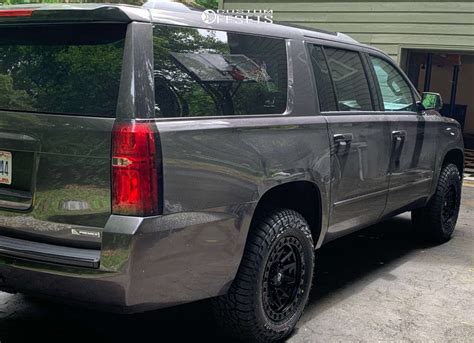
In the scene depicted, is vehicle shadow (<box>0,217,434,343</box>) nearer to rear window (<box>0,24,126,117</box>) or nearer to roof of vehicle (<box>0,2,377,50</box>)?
rear window (<box>0,24,126,117</box>)

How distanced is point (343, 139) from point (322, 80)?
42cm

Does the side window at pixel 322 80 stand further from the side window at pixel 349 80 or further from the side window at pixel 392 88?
the side window at pixel 392 88

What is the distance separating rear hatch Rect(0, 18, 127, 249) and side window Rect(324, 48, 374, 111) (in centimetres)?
184

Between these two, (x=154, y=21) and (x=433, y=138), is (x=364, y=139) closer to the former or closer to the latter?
(x=433, y=138)

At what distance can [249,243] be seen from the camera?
3201 mm

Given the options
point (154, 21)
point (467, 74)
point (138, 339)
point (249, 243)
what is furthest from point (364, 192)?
point (467, 74)

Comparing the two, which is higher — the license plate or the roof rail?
the roof rail

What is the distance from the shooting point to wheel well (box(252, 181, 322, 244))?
3376 mm

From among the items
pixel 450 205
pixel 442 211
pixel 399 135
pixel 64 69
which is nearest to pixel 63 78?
pixel 64 69

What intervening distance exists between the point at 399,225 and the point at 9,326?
4.43 m

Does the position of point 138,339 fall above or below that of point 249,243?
below

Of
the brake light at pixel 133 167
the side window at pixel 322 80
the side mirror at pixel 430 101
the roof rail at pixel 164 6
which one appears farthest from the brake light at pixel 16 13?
the side mirror at pixel 430 101

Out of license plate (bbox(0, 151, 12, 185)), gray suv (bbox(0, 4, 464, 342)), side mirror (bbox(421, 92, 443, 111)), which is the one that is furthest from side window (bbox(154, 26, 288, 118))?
side mirror (bbox(421, 92, 443, 111))

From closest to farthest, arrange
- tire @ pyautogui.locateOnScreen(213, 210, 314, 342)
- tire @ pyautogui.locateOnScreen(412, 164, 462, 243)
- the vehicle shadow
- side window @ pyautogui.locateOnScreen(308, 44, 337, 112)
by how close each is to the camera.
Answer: tire @ pyautogui.locateOnScreen(213, 210, 314, 342), the vehicle shadow, side window @ pyautogui.locateOnScreen(308, 44, 337, 112), tire @ pyautogui.locateOnScreen(412, 164, 462, 243)
